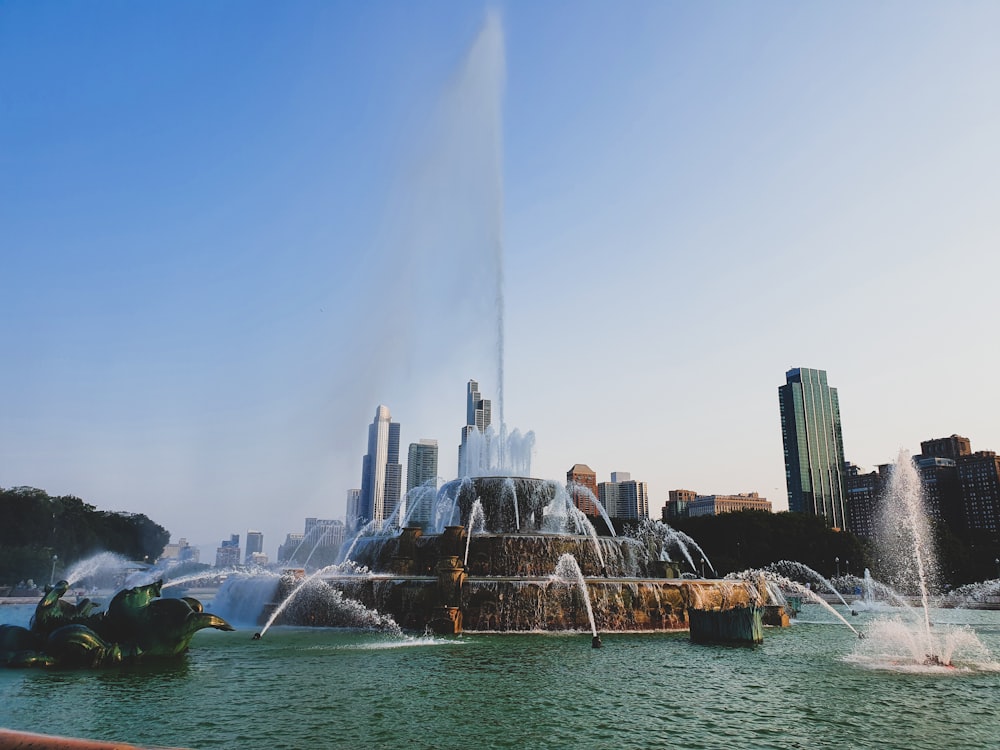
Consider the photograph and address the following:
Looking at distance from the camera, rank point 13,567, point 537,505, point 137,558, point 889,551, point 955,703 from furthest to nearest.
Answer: point 137,558
point 889,551
point 13,567
point 537,505
point 955,703

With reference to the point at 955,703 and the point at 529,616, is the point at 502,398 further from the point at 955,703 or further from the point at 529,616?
the point at 955,703

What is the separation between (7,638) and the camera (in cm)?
1716

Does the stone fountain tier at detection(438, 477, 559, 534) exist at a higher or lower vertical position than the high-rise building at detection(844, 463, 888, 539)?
lower

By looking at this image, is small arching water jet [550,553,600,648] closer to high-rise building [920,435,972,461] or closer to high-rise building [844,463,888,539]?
high-rise building [844,463,888,539]

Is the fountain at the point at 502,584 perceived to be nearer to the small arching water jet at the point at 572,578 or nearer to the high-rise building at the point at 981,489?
the small arching water jet at the point at 572,578

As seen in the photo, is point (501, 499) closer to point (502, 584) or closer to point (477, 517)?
point (477, 517)

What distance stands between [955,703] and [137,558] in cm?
11869

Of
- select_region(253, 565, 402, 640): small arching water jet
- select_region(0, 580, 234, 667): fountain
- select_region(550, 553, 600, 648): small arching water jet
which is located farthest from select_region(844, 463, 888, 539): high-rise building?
select_region(0, 580, 234, 667): fountain

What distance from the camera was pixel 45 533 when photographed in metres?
89.4

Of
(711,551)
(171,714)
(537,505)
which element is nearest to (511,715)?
(171,714)

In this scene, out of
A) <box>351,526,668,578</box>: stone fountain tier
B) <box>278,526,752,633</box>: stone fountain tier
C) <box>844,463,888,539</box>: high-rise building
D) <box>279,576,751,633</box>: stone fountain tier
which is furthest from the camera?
<box>844,463,888,539</box>: high-rise building

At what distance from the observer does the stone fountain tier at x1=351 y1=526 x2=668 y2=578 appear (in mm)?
29844

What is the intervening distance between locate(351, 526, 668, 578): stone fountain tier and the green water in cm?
946

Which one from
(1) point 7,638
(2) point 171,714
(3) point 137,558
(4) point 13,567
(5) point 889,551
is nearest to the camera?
(2) point 171,714
